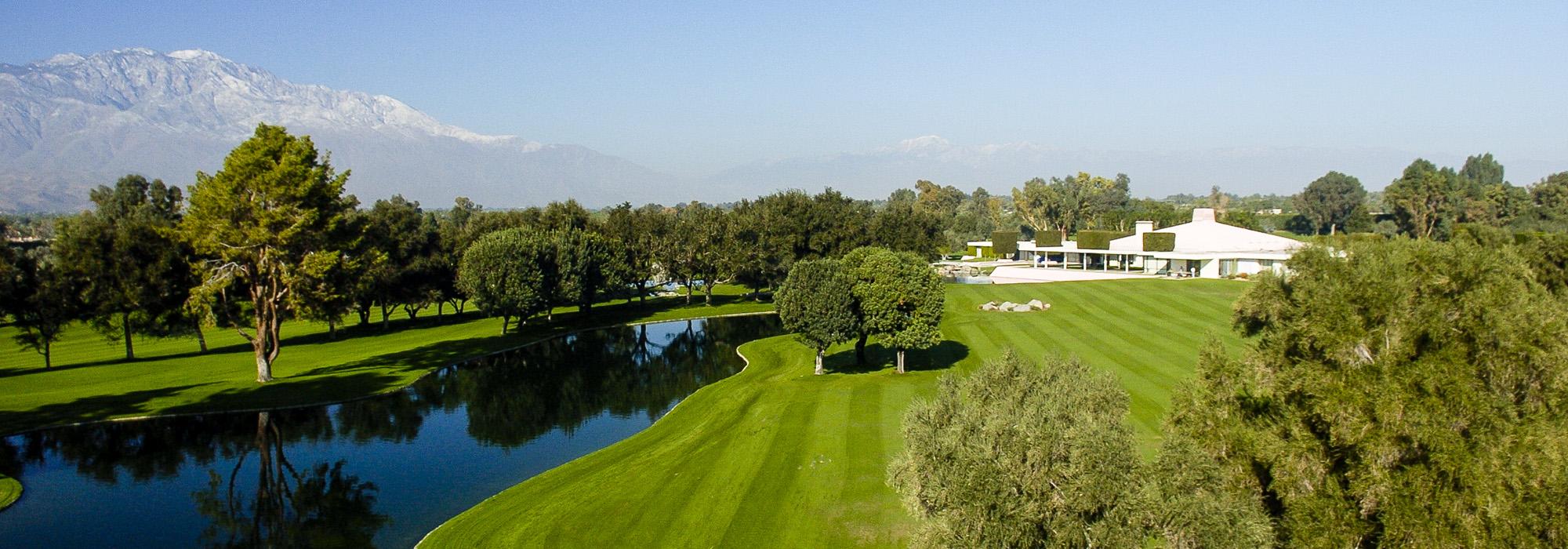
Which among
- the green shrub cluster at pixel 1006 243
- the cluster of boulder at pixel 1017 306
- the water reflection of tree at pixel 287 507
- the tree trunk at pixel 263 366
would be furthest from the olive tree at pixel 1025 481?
the green shrub cluster at pixel 1006 243

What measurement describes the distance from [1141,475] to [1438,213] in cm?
13683

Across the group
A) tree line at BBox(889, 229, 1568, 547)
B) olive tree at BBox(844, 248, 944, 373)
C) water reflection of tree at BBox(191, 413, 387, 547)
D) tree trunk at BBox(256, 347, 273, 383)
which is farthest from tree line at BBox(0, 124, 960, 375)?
tree line at BBox(889, 229, 1568, 547)

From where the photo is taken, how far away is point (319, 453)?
32188mm

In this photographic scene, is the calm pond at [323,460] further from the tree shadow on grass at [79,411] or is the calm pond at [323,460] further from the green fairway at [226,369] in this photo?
the green fairway at [226,369]

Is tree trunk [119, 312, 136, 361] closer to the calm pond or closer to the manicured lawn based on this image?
the calm pond

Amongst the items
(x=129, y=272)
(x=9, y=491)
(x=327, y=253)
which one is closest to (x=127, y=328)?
(x=129, y=272)

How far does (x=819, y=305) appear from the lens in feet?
136

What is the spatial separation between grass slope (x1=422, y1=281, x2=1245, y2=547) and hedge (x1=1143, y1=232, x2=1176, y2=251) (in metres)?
41.0

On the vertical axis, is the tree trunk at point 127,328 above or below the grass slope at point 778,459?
above

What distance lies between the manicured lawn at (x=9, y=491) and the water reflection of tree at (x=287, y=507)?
17.8ft

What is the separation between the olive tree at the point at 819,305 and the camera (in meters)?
41.6

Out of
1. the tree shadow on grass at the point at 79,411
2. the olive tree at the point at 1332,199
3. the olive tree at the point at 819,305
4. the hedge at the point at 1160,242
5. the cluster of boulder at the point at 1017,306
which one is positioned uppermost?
the olive tree at the point at 1332,199

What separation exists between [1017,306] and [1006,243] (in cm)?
6243

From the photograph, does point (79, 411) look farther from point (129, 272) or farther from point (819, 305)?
point (819, 305)
